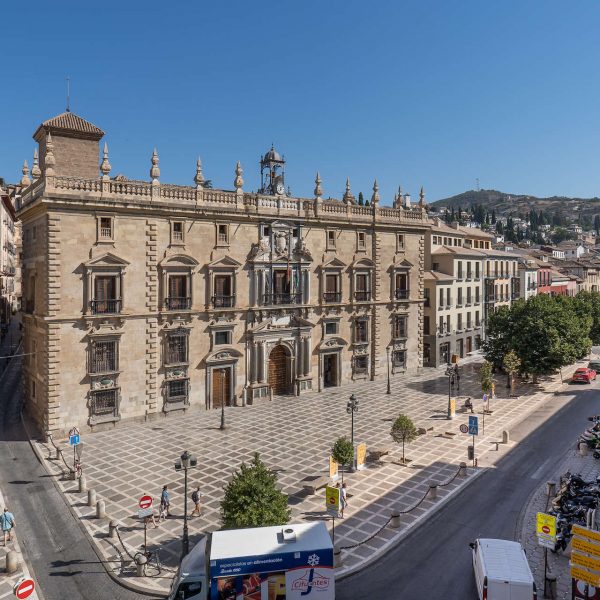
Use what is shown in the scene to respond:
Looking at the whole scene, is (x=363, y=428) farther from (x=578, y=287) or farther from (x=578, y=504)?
(x=578, y=287)

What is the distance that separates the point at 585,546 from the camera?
47.8 ft

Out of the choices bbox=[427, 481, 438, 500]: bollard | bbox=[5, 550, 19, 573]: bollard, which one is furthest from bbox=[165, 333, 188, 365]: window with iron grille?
bbox=[427, 481, 438, 500]: bollard

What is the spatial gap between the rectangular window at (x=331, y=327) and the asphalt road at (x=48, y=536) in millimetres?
25041

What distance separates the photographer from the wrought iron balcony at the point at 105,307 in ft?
108

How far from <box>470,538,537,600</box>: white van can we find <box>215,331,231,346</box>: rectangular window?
26.0 m

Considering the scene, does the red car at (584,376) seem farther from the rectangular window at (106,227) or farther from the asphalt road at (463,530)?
the rectangular window at (106,227)

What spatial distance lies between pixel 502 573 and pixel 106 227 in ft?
97.7

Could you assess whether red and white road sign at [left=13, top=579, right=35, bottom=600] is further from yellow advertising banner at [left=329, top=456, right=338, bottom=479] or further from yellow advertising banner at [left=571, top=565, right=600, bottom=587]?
yellow advertising banner at [left=571, top=565, right=600, bottom=587]

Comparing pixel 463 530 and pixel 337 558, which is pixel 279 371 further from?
pixel 337 558

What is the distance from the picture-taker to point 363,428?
34.1 m

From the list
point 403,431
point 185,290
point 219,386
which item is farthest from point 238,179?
point 403,431

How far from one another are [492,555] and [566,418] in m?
25.5

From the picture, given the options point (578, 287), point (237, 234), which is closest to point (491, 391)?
point (237, 234)

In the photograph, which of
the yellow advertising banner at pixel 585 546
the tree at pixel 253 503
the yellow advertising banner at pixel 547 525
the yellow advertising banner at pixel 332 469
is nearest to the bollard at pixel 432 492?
the yellow advertising banner at pixel 332 469
